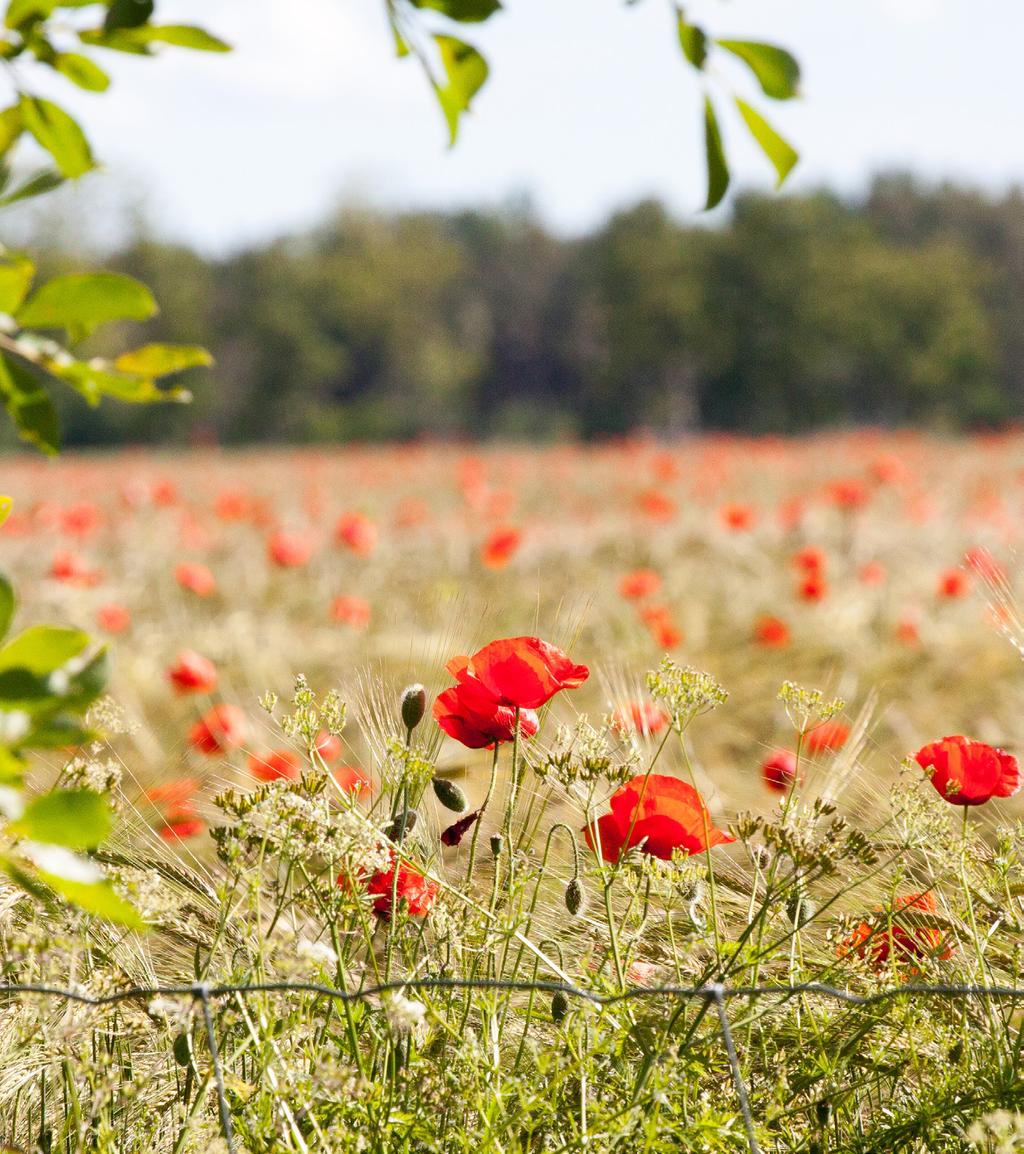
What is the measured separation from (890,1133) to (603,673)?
45 cm

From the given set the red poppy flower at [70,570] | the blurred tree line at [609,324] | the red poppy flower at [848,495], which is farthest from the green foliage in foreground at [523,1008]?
the blurred tree line at [609,324]

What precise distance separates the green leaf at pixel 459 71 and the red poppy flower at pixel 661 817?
1.63ft

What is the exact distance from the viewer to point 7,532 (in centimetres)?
589

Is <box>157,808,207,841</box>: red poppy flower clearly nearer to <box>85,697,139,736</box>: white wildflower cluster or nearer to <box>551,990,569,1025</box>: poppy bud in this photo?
<box>85,697,139,736</box>: white wildflower cluster

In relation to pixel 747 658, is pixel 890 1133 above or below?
above

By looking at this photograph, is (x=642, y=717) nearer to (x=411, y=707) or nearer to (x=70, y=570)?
(x=411, y=707)

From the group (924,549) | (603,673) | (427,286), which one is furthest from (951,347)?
(603,673)

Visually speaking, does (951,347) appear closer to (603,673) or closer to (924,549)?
(924,549)

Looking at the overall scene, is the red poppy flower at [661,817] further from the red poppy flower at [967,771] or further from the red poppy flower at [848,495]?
the red poppy flower at [848,495]

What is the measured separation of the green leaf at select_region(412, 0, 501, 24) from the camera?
0.86 metres

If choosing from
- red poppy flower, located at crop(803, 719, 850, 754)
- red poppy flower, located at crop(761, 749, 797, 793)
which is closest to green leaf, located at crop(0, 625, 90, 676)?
red poppy flower, located at crop(761, 749, 797, 793)

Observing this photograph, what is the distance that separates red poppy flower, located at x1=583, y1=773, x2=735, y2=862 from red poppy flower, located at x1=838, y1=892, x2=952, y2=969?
0.15 metres

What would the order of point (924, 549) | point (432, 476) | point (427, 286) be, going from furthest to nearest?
point (427, 286) < point (432, 476) < point (924, 549)

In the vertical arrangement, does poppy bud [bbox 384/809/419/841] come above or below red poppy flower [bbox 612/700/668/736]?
above
